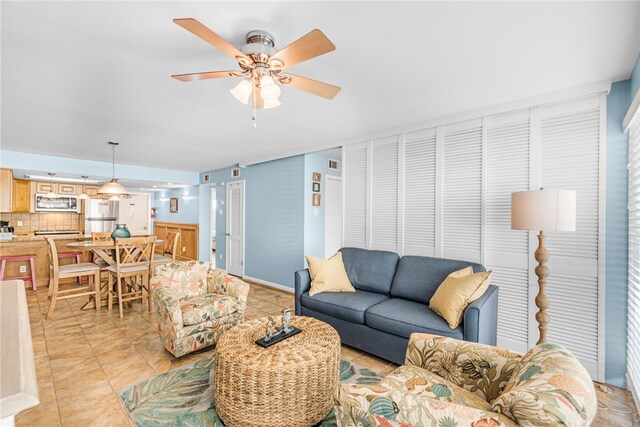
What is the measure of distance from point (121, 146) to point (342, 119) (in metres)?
3.52

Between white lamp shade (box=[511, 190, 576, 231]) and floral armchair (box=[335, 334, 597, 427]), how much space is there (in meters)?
1.14

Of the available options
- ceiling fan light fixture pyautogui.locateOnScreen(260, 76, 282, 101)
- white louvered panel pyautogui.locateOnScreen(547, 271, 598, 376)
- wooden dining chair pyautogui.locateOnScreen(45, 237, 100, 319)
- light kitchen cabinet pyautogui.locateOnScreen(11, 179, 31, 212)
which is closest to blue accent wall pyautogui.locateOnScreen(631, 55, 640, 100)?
white louvered panel pyautogui.locateOnScreen(547, 271, 598, 376)

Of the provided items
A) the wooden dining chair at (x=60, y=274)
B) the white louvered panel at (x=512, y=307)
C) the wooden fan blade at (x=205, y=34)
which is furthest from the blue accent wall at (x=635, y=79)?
the wooden dining chair at (x=60, y=274)

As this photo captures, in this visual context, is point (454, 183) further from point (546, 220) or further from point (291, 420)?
point (291, 420)

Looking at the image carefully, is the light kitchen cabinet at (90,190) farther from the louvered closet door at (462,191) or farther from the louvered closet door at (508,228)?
the louvered closet door at (508,228)

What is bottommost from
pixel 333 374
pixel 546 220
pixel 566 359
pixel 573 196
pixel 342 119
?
pixel 333 374

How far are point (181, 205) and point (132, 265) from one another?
14.8 ft

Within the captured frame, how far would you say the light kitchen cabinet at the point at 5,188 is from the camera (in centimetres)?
498

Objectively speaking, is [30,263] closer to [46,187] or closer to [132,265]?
[132,265]

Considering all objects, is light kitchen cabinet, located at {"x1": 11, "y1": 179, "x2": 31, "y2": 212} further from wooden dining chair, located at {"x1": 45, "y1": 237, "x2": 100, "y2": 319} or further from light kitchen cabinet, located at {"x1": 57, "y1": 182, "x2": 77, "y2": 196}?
wooden dining chair, located at {"x1": 45, "y1": 237, "x2": 100, "y2": 319}

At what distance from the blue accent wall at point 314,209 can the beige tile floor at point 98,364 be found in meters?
1.31

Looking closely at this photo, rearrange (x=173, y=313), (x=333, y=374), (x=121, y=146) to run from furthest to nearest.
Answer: (x=121, y=146), (x=173, y=313), (x=333, y=374)

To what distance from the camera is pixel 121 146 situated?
4.56 meters

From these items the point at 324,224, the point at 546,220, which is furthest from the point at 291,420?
the point at 324,224
